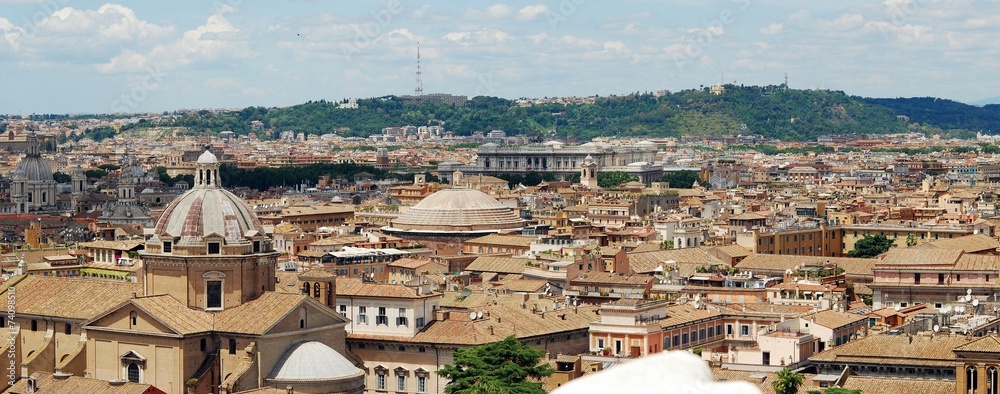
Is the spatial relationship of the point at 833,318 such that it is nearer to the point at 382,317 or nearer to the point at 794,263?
the point at 382,317

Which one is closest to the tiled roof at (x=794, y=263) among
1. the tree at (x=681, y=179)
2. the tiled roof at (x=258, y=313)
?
the tiled roof at (x=258, y=313)

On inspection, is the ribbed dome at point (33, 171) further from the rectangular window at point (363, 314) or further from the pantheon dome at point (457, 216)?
the rectangular window at point (363, 314)

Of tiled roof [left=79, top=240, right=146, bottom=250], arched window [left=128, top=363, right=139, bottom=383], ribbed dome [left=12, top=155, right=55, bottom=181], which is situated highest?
ribbed dome [left=12, top=155, right=55, bottom=181]

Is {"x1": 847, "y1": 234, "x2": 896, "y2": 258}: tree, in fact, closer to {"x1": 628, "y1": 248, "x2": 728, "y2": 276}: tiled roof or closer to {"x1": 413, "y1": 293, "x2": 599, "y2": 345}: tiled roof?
{"x1": 628, "y1": 248, "x2": 728, "y2": 276}: tiled roof

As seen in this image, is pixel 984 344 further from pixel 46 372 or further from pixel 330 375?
pixel 46 372

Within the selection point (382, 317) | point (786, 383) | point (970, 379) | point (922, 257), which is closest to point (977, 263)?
point (922, 257)

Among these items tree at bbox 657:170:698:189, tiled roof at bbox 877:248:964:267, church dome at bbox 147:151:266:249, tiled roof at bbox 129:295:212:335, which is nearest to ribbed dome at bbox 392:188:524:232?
tiled roof at bbox 877:248:964:267

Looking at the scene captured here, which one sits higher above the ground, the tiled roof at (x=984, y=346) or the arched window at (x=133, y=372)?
the tiled roof at (x=984, y=346)
